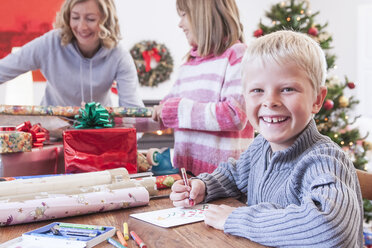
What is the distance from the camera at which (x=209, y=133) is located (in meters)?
1.43

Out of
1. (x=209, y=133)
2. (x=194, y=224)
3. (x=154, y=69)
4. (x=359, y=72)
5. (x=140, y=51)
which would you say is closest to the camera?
(x=194, y=224)

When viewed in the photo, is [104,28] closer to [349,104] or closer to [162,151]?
[162,151]

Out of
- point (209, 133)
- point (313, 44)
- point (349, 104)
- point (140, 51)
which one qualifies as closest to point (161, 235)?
point (313, 44)

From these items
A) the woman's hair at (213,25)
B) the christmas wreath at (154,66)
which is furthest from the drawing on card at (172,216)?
the christmas wreath at (154,66)

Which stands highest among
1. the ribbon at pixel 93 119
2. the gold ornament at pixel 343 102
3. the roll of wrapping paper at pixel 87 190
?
the gold ornament at pixel 343 102

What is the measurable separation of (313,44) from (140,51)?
3.07 m

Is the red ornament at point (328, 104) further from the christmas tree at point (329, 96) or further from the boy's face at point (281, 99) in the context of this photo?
the boy's face at point (281, 99)

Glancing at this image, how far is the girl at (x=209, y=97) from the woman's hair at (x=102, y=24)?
0.41 m

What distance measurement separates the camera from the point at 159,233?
66 centimetres

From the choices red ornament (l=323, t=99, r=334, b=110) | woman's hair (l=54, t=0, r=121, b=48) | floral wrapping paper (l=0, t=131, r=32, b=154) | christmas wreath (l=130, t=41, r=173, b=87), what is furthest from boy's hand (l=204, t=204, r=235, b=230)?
christmas wreath (l=130, t=41, r=173, b=87)

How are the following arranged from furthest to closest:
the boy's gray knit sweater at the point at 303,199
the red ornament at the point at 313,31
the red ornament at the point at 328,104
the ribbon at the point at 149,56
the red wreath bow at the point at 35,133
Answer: the ribbon at the point at 149,56 < the red ornament at the point at 313,31 < the red ornament at the point at 328,104 < the red wreath bow at the point at 35,133 < the boy's gray knit sweater at the point at 303,199

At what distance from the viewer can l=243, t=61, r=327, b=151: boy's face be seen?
77cm

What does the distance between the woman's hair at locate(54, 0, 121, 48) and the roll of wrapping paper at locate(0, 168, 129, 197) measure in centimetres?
97

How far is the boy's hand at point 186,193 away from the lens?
32.8 inches
